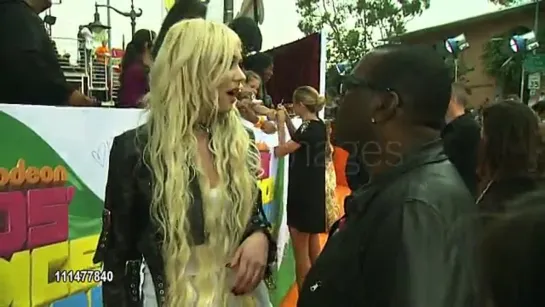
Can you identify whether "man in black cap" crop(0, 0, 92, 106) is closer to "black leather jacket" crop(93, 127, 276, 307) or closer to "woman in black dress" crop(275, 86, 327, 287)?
"black leather jacket" crop(93, 127, 276, 307)

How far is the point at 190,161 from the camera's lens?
2266mm

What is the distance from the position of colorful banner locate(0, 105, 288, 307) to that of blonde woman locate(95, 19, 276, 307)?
0.91 ft

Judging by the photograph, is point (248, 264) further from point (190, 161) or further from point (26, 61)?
point (26, 61)

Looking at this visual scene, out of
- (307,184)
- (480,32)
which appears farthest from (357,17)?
(307,184)

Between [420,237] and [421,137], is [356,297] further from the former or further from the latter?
[421,137]

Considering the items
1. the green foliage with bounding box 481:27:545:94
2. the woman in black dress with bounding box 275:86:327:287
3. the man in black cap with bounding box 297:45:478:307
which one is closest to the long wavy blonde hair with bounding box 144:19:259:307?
the man in black cap with bounding box 297:45:478:307

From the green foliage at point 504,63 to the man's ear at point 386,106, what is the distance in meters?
25.6

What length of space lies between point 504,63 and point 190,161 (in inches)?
1110

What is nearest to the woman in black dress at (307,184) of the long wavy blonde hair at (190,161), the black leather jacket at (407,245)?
the long wavy blonde hair at (190,161)

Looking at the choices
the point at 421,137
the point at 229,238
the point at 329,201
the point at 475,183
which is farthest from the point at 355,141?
the point at 329,201

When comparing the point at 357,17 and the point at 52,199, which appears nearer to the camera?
the point at 52,199

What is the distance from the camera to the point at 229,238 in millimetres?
2285

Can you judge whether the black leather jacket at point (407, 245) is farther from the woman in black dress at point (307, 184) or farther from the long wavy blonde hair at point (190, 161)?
the woman in black dress at point (307, 184)

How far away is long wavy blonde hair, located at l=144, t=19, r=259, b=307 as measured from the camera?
220 cm
